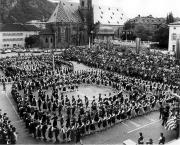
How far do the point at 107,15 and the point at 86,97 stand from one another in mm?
74156

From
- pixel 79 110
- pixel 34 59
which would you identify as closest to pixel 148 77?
pixel 79 110

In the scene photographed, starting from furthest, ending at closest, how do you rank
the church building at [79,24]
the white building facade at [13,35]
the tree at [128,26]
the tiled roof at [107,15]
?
the tiled roof at [107,15] → the tree at [128,26] → the white building facade at [13,35] → the church building at [79,24]

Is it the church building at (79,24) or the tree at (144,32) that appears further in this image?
the church building at (79,24)

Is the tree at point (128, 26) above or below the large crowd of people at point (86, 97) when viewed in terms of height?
above

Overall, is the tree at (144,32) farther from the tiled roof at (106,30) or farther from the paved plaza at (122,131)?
the paved plaza at (122,131)

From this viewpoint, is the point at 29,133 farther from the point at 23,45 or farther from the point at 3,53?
the point at 23,45

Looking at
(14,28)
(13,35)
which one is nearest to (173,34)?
(13,35)

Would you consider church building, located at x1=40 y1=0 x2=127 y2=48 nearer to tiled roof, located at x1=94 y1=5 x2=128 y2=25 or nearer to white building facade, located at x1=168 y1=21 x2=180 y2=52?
tiled roof, located at x1=94 y1=5 x2=128 y2=25

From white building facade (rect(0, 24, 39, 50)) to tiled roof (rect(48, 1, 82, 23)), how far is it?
12.0 meters

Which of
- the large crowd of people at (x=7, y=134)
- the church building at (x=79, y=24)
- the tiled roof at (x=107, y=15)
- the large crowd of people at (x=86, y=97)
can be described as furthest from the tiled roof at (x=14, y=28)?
the large crowd of people at (x=7, y=134)

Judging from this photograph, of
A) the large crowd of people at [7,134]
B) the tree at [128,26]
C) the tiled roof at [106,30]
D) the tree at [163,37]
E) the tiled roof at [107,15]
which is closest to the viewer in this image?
the large crowd of people at [7,134]

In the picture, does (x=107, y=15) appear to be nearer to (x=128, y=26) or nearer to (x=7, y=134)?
(x=128, y=26)

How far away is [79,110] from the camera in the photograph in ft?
78.1

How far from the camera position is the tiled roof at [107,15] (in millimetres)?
93938
